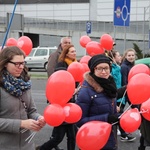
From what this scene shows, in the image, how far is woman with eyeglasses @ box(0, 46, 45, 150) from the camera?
271 centimetres

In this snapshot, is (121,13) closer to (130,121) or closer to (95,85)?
(95,85)

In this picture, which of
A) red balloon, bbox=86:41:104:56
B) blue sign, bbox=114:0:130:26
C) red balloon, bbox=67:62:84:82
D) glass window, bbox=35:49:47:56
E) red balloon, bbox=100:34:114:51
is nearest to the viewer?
red balloon, bbox=67:62:84:82

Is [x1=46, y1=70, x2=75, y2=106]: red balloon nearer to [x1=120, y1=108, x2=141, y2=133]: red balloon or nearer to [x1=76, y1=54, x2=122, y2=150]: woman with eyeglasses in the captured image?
[x1=76, y1=54, x2=122, y2=150]: woman with eyeglasses

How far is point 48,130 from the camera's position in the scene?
6.69 metres

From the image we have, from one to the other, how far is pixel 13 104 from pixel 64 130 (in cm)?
203

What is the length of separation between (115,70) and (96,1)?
3253 centimetres

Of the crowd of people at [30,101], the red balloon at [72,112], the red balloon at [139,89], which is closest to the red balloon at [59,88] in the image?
the red balloon at [72,112]

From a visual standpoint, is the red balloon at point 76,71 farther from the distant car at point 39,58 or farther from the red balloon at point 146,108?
the distant car at point 39,58

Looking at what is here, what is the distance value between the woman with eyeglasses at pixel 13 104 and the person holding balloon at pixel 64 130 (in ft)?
5.70

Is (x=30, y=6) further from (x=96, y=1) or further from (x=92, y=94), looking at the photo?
(x=92, y=94)

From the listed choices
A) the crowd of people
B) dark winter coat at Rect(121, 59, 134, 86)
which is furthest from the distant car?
the crowd of people

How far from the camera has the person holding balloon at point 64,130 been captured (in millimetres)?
4672

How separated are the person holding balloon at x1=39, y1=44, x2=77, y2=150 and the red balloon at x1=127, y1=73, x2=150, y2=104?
147 cm

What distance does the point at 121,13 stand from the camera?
375 inches
